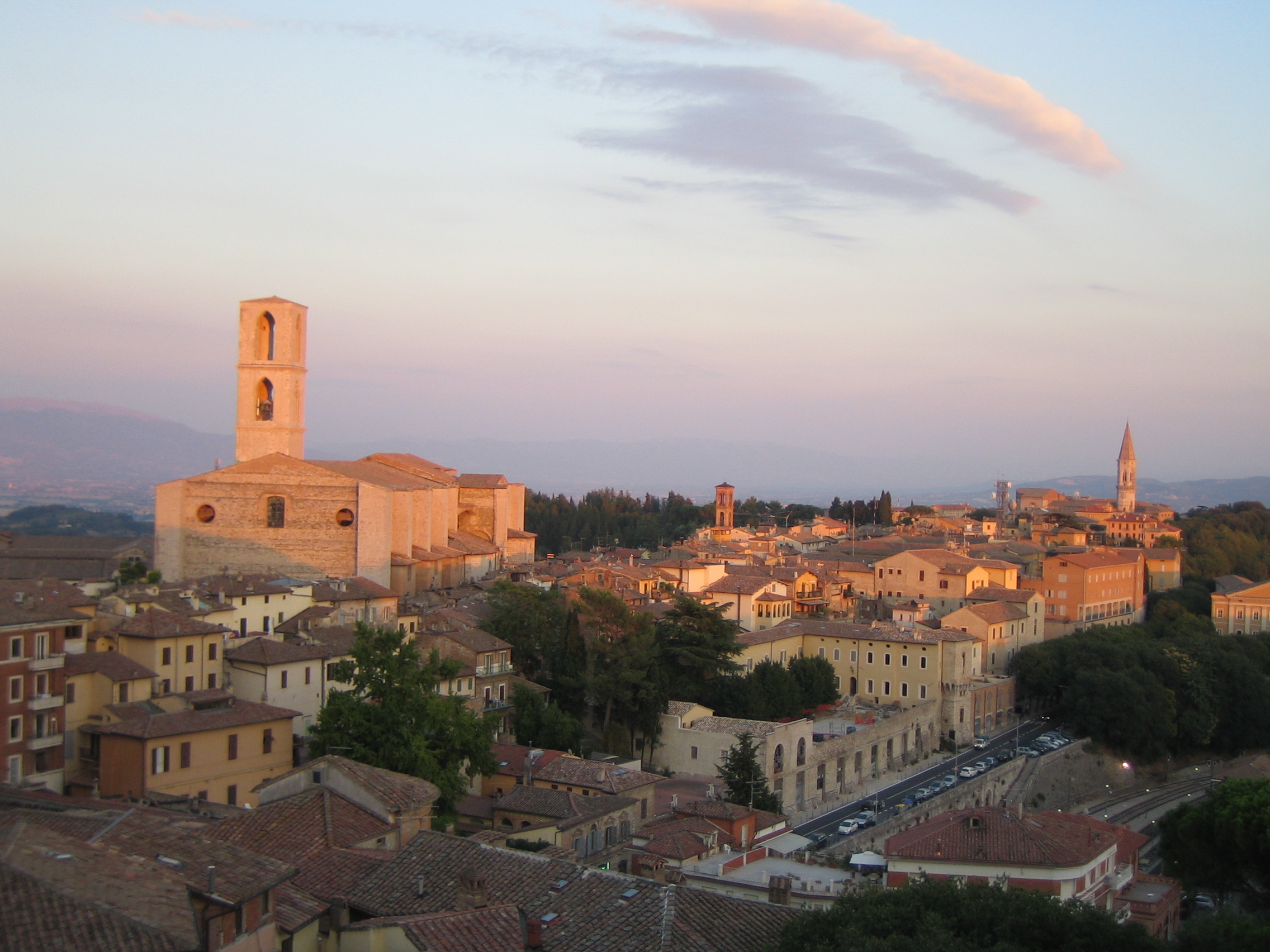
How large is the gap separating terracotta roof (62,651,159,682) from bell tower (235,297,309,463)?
69.2 ft

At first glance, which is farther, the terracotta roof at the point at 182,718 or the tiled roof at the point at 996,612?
the tiled roof at the point at 996,612

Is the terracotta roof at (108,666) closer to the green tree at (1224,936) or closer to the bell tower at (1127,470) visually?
the green tree at (1224,936)

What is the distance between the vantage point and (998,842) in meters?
19.4

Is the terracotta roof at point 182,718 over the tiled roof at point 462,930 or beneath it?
over

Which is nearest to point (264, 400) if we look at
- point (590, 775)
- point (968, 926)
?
point (590, 775)

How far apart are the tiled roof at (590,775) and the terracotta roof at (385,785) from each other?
7153 millimetres

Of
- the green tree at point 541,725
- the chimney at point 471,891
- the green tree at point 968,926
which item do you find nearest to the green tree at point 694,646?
the green tree at point 541,725

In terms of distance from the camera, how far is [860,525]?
9081cm

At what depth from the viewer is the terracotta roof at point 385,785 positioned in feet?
51.4

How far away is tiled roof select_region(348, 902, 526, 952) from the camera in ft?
37.5

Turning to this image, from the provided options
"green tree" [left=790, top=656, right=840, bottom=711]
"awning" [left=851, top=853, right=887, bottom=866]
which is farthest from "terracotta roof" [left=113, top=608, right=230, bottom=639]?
"green tree" [left=790, top=656, right=840, bottom=711]

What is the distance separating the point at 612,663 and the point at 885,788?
905cm

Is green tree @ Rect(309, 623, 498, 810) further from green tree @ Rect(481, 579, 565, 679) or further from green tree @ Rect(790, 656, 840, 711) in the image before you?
green tree @ Rect(790, 656, 840, 711)

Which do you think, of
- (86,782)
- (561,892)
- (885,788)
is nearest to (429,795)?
(561,892)
